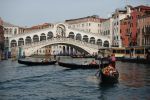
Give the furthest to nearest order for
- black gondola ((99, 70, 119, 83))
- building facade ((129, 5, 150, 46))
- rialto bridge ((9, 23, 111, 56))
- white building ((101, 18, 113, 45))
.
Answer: white building ((101, 18, 113, 45)) < rialto bridge ((9, 23, 111, 56)) < building facade ((129, 5, 150, 46)) < black gondola ((99, 70, 119, 83))

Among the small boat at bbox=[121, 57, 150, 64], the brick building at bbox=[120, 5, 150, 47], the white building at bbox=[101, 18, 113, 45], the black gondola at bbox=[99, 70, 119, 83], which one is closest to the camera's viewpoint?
the black gondola at bbox=[99, 70, 119, 83]

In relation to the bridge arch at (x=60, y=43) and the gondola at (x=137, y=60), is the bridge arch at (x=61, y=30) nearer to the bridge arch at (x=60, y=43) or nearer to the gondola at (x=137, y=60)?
the bridge arch at (x=60, y=43)

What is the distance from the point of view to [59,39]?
32.5m

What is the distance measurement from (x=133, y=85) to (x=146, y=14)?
18933 mm

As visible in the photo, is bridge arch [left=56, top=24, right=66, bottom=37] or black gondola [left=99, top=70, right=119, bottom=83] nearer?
black gondola [left=99, top=70, right=119, bottom=83]

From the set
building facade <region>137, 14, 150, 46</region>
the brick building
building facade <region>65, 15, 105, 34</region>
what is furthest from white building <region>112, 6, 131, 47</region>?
building facade <region>65, 15, 105, 34</region>

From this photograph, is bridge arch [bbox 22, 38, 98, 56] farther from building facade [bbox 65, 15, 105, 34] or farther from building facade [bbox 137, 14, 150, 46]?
building facade [bbox 65, 15, 105, 34]

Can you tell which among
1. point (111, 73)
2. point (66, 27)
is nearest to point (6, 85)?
point (111, 73)

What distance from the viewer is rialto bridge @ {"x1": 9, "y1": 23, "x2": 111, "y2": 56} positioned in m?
32.7

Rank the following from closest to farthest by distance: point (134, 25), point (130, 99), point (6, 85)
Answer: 1. point (130, 99)
2. point (6, 85)
3. point (134, 25)

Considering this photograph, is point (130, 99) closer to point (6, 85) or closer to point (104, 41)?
point (6, 85)

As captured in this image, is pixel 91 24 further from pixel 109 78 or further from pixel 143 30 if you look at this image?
pixel 109 78

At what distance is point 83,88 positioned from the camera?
1114cm

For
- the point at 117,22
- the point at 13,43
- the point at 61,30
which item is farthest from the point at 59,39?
the point at 117,22
